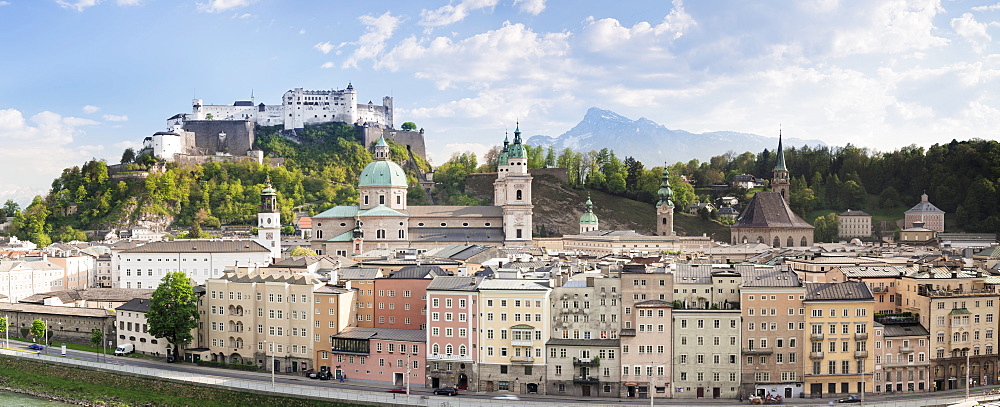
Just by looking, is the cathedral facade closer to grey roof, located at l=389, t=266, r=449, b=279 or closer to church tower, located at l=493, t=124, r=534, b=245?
church tower, located at l=493, t=124, r=534, b=245

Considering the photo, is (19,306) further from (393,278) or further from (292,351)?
(393,278)

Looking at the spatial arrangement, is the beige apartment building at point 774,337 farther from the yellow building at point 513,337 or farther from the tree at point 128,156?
the tree at point 128,156

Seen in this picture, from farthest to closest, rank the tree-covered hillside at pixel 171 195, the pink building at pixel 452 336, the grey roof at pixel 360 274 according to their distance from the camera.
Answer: the tree-covered hillside at pixel 171 195, the grey roof at pixel 360 274, the pink building at pixel 452 336

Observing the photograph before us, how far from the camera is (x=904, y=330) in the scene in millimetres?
50406

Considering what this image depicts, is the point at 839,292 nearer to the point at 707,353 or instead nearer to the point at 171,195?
the point at 707,353

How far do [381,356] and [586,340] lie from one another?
35.3 feet

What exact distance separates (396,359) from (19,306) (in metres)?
31.7

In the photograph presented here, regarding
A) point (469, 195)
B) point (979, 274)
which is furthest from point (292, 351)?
point (469, 195)

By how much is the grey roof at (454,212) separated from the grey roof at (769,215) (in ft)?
83.7

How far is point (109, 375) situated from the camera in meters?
52.2

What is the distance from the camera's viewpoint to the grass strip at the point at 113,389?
4753cm

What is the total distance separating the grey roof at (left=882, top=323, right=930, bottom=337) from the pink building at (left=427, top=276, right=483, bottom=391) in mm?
20817

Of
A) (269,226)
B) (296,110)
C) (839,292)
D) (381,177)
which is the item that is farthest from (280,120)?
(839,292)

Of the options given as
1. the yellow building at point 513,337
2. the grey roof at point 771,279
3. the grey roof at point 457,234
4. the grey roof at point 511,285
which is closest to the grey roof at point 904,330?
the grey roof at point 771,279
